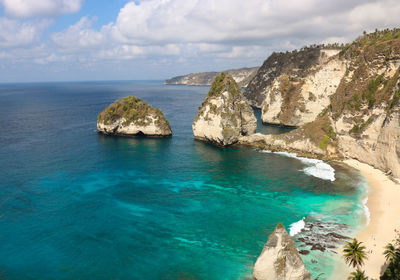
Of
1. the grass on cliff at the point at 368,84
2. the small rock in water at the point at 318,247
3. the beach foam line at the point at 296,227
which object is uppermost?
the grass on cliff at the point at 368,84

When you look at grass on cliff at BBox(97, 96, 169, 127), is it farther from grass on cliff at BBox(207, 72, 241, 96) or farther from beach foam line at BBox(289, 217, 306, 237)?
beach foam line at BBox(289, 217, 306, 237)

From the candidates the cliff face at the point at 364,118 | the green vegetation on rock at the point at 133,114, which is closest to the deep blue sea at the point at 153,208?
the cliff face at the point at 364,118

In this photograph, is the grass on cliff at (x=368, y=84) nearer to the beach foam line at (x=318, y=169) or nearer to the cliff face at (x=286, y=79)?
the beach foam line at (x=318, y=169)

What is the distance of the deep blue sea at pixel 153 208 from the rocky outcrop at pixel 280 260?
5.12 m

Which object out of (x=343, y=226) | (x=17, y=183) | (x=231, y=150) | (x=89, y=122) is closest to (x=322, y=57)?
(x=231, y=150)

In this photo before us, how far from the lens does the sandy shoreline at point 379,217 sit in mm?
32878

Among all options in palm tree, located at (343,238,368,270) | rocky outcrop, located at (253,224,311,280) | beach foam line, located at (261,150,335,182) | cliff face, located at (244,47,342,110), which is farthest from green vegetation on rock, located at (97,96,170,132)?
palm tree, located at (343,238,368,270)

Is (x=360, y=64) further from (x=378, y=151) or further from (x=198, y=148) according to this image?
(x=198, y=148)

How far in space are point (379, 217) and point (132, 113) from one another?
7729 cm

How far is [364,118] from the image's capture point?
65938mm

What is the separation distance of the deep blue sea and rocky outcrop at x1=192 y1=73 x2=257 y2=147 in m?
5.57

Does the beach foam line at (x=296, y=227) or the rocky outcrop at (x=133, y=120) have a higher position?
the rocky outcrop at (x=133, y=120)

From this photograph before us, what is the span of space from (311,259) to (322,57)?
150 metres

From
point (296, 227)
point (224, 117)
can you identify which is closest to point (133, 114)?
point (224, 117)
